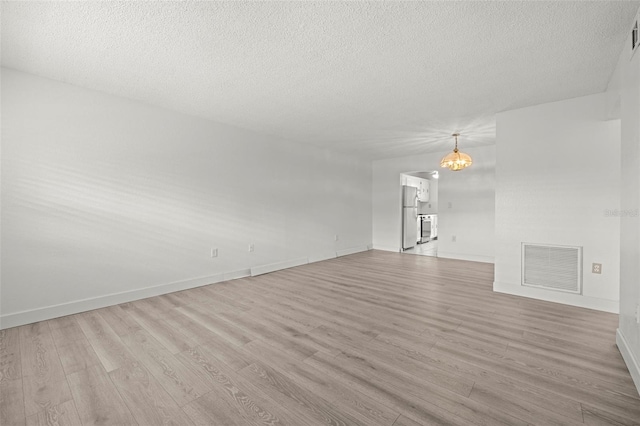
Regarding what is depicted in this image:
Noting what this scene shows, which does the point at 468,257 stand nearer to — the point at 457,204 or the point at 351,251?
the point at 457,204

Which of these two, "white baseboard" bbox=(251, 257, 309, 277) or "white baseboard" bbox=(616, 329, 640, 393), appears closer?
"white baseboard" bbox=(616, 329, 640, 393)

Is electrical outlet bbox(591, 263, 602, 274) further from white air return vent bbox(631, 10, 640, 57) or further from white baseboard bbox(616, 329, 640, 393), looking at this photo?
white air return vent bbox(631, 10, 640, 57)

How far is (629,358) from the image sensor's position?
6.08ft

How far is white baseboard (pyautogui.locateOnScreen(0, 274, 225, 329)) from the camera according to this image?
2.57 m

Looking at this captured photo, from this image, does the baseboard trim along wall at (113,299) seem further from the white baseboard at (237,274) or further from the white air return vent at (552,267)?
the white air return vent at (552,267)

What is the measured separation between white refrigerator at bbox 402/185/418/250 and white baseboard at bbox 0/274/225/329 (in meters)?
4.87

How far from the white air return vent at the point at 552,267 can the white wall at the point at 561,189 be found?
0.20 ft

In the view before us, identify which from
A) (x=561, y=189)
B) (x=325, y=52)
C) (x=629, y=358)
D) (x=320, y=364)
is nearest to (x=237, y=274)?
(x=320, y=364)

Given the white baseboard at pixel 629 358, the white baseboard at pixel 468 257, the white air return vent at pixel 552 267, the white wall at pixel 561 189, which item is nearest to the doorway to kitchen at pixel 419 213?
the white baseboard at pixel 468 257

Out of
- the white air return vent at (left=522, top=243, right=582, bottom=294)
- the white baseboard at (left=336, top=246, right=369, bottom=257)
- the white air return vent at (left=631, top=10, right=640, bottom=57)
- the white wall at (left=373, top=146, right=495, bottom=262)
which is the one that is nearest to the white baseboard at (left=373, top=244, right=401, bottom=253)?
the white wall at (left=373, top=146, right=495, bottom=262)

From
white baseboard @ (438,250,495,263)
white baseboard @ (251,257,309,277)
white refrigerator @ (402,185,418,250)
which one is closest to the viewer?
white baseboard @ (251,257,309,277)

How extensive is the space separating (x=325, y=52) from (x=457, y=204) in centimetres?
498

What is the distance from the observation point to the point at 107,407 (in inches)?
60.1

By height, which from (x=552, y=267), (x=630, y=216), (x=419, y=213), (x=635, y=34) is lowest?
(x=552, y=267)
